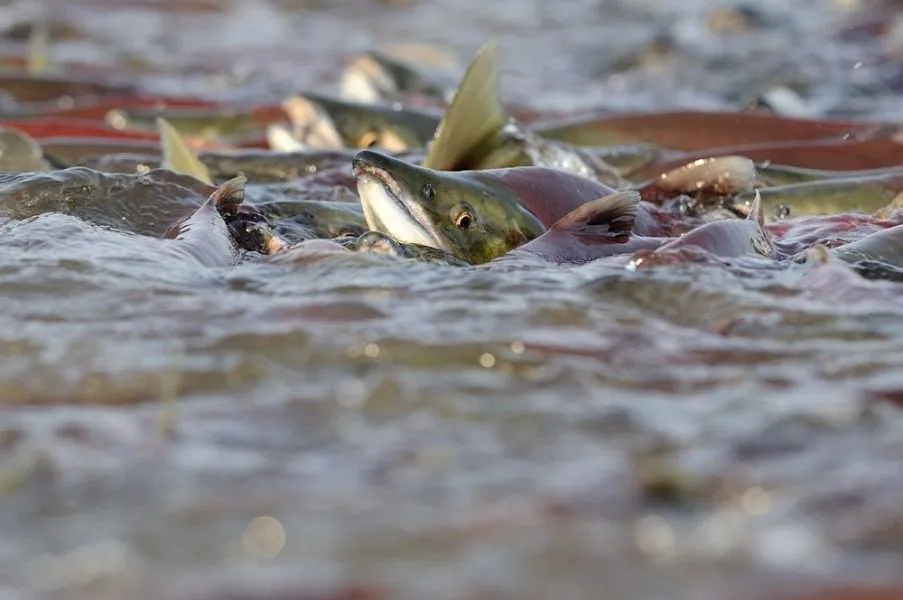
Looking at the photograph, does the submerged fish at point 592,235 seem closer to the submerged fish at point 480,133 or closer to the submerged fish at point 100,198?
the submerged fish at point 480,133

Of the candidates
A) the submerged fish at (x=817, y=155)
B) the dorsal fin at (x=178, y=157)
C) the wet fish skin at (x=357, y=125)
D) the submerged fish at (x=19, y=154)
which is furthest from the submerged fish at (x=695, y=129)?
the submerged fish at (x=19, y=154)

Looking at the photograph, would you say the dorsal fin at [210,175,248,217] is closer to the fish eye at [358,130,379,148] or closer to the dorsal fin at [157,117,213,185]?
the dorsal fin at [157,117,213,185]

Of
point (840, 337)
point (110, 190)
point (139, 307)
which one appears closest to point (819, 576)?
point (840, 337)

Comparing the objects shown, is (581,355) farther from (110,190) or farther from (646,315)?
(110,190)

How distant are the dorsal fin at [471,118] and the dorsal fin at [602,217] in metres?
0.54

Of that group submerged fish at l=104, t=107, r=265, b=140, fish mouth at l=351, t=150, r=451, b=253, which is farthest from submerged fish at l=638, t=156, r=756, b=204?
submerged fish at l=104, t=107, r=265, b=140

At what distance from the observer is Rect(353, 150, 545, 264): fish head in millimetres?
2408

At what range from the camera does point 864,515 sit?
1.36 m

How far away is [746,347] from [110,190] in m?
1.44

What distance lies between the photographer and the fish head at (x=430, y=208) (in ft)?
7.90

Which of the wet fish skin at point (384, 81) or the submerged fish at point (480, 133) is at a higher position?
the wet fish skin at point (384, 81)

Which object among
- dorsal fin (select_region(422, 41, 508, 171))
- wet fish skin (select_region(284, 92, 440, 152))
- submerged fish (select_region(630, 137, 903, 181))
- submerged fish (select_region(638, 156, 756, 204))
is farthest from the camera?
wet fish skin (select_region(284, 92, 440, 152))

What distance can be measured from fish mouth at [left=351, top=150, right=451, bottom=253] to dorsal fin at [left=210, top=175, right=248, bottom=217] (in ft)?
1.19

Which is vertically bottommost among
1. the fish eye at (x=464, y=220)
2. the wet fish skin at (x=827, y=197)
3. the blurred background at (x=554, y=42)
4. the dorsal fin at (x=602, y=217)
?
the dorsal fin at (x=602, y=217)
